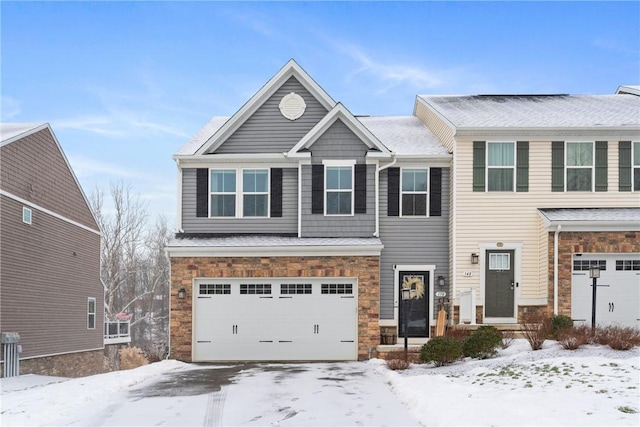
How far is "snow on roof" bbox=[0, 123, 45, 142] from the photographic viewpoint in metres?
20.2

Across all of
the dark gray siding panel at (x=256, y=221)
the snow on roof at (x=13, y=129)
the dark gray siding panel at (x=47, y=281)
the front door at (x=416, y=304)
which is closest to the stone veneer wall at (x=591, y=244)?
the front door at (x=416, y=304)

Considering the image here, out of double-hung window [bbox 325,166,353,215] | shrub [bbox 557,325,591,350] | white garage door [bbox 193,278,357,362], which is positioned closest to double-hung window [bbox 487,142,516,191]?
double-hung window [bbox 325,166,353,215]

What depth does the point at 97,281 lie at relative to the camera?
2920 centimetres

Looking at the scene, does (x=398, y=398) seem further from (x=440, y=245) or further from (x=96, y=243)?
(x=96, y=243)

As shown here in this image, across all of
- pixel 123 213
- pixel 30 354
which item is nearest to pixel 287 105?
pixel 30 354

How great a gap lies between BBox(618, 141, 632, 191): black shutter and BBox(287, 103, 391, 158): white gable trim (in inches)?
269

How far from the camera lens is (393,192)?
20.5 metres

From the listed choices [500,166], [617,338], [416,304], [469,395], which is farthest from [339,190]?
[469,395]

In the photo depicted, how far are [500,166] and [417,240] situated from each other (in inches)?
129

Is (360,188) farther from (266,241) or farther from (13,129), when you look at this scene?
(13,129)

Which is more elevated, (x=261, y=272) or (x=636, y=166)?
(x=636, y=166)

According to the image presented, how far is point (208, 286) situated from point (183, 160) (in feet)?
12.8

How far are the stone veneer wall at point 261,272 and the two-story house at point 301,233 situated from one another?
0.03 metres

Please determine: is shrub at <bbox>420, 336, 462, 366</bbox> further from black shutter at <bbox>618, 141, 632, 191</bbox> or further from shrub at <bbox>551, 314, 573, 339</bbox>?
black shutter at <bbox>618, 141, 632, 191</bbox>
